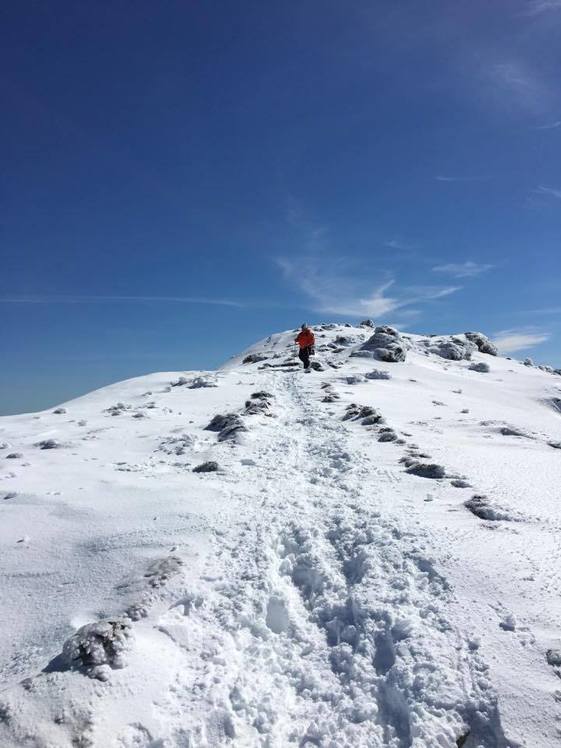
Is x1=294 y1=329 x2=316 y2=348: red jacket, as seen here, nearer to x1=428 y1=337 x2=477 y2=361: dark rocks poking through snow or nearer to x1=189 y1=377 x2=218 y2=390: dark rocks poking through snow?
x1=189 y1=377 x2=218 y2=390: dark rocks poking through snow

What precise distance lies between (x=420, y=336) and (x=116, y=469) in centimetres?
4344

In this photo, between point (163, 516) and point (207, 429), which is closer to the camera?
point (163, 516)

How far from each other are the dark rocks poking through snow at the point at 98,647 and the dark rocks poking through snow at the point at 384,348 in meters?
30.1

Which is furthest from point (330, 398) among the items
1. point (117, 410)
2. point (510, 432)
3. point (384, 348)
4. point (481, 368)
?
point (481, 368)

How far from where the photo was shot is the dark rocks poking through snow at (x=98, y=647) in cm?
416

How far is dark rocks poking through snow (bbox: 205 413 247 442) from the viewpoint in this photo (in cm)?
1274

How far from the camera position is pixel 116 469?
1011 cm

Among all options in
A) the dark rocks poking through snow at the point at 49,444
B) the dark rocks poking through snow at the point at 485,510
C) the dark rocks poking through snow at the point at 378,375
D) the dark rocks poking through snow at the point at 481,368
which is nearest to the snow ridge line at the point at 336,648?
the dark rocks poking through snow at the point at 485,510

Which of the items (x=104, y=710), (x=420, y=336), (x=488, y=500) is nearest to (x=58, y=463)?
(x=104, y=710)

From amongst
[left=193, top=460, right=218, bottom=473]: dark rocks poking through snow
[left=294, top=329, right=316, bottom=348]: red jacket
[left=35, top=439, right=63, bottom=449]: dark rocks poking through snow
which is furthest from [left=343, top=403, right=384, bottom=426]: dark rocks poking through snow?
[left=294, top=329, right=316, bottom=348]: red jacket

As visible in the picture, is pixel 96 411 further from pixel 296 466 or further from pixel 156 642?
pixel 156 642

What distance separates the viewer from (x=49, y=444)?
1234 centimetres

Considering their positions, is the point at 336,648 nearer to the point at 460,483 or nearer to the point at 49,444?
the point at 460,483

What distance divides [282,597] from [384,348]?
99.0ft
